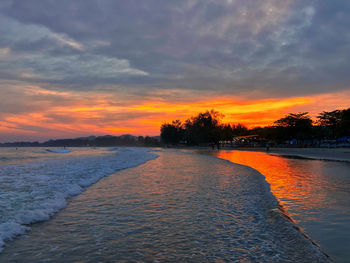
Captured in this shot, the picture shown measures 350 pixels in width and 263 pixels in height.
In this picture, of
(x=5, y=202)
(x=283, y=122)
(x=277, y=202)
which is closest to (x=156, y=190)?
(x=277, y=202)

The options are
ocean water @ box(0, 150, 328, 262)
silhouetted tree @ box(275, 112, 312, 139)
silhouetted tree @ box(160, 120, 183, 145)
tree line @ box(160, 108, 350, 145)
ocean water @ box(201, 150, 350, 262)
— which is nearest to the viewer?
ocean water @ box(0, 150, 328, 262)

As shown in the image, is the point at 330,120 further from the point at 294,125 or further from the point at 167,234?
the point at 167,234

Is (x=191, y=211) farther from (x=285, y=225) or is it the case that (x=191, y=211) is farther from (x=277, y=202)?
(x=277, y=202)

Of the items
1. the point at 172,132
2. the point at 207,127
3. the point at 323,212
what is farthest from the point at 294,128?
the point at 323,212

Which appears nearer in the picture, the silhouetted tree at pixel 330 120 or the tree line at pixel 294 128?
the tree line at pixel 294 128

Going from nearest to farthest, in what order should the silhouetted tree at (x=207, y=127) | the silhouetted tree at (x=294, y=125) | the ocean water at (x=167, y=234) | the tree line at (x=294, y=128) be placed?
the ocean water at (x=167, y=234), the tree line at (x=294, y=128), the silhouetted tree at (x=294, y=125), the silhouetted tree at (x=207, y=127)

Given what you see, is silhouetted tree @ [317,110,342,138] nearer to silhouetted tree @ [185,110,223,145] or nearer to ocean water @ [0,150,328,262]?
silhouetted tree @ [185,110,223,145]

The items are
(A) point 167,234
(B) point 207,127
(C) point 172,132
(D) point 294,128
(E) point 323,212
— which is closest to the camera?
(A) point 167,234

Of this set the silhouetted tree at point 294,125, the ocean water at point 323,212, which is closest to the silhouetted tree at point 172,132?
the silhouetted tree at point 294,125

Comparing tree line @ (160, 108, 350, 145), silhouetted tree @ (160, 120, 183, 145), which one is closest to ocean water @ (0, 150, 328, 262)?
tree line @ (160, 108, 350, 145)

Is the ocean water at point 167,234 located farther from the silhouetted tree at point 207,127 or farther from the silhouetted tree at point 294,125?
the silhouetted tree at point 207,127

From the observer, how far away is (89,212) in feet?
24.0

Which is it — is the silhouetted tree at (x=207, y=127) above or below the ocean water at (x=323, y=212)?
above

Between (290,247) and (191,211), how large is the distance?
3058 mm
